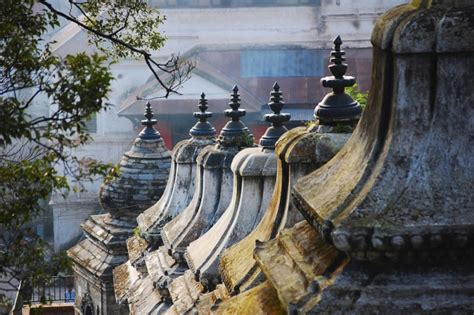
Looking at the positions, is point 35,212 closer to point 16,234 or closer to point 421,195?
point 16,234

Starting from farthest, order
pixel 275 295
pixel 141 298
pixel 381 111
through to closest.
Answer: pixel 141 298 < pixel 275 295 < pixel 381 111

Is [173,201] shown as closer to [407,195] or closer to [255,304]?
[255,304]

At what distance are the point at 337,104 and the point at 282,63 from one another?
3035 cm

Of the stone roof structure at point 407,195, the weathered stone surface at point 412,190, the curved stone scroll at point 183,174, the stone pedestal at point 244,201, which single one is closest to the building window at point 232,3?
the curved stone scroll at point 183,174

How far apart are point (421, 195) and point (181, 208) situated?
11.5 meters

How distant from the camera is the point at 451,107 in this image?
595 cm

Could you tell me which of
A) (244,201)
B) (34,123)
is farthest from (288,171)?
(244,201)

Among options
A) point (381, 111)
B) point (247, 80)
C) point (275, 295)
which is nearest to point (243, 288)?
point (275, 295)

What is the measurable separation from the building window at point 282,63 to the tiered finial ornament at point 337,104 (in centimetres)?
2915

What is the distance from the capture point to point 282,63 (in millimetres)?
39594

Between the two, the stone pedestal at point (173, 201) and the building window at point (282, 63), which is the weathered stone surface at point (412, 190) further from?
the building window at point (282, 63)

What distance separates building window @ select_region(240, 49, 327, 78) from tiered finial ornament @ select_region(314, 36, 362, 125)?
29.1 meters

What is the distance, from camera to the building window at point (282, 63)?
38.9 meters

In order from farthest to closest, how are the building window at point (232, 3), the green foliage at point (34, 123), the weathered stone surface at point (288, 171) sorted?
the building window at point (232, 3), the weathered stone surface at point (288, 171), the green foliage at point (34, 123)
